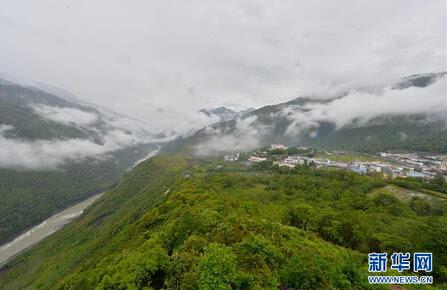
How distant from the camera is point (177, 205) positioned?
191 ft

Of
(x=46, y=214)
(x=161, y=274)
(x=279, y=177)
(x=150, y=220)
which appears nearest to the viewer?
(x=161, y=274)

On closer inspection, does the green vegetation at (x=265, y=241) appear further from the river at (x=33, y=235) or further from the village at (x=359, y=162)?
the river at (x=33, y=235)

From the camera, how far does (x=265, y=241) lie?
1092 inches

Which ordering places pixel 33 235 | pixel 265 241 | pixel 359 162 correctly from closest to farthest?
pixel 265 241 → pixel 359 162 → pixel 33 235

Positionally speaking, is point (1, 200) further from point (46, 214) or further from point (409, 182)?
point (409, 182)

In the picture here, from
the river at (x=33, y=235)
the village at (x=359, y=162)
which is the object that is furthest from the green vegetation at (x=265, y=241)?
the river at (x=33, y=235)

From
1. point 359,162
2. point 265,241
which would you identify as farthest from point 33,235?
point 359,162

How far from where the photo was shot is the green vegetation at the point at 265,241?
21.0m

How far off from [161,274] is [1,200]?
23925cm

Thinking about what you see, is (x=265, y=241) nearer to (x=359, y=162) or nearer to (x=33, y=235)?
(x=359, y=162)

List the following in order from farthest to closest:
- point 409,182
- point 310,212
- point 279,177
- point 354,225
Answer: point 279,177 → point 409,182 → point 310,212 → point 354,225

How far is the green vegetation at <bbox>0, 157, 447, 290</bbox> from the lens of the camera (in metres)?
21.0

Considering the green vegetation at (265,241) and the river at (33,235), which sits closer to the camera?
the green vegetation at (265,241)

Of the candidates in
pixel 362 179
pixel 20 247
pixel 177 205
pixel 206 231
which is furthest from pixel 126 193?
pixel 206 231
